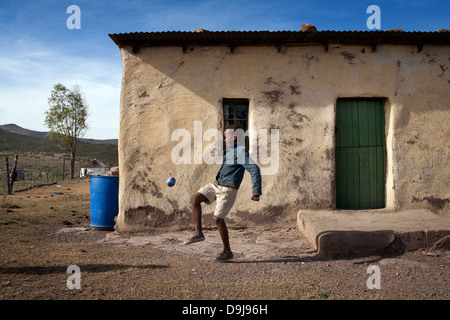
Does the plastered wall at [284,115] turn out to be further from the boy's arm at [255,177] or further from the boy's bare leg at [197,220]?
the boy's arm at [255,177]

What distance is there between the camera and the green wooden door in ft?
23.5

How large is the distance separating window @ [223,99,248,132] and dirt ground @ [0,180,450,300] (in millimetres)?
2054

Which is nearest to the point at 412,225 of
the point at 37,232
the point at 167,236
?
the point at 167,236

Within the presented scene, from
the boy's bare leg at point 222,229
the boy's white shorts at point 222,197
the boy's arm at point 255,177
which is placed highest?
the boy's arm at point 255,177

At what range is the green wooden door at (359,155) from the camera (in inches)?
282

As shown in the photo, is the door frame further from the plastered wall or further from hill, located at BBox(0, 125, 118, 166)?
hill, located at BBox(0, 125, 118, 166)

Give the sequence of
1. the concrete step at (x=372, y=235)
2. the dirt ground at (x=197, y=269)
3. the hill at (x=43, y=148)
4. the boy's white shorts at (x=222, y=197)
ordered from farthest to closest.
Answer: the hill at (x=43, y=148) → the concrete step at (x=372, y=235) → the boy's white shorts at (x=222, y=197) → the dirt ground at (x=197, y=269)

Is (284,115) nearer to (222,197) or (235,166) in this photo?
(235,166)

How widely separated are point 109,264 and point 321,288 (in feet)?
8.53

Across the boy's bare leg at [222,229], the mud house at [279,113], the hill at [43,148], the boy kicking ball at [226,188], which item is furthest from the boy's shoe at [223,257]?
the hill at [43,148]

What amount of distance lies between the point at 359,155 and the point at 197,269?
4.30m

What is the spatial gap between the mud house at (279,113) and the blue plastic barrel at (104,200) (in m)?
0.26

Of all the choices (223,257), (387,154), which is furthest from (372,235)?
(387,154)

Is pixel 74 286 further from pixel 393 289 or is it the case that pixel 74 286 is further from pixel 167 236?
pixel 393 289
